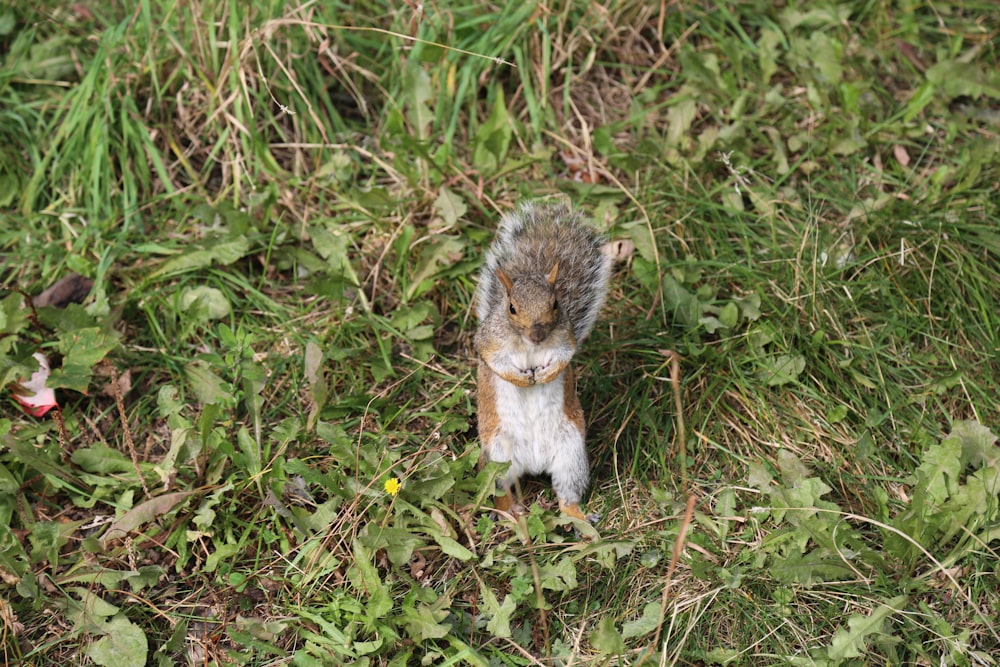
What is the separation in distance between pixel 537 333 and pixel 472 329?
2.75 feet

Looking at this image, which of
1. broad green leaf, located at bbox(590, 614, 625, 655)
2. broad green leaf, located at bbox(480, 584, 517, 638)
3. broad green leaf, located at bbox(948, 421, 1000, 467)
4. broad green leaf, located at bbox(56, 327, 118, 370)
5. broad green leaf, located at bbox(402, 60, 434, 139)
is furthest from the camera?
broad green leaf, located at bbox(402, 60, 434, 139)

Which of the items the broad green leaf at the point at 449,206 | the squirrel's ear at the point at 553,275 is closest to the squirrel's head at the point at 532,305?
the squirrel's ear at the point at 553,275

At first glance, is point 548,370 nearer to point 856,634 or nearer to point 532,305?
point 532,305

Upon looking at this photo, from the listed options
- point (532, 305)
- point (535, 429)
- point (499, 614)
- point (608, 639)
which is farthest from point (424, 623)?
point (532, 305)

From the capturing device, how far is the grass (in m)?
2.39

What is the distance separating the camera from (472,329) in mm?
3082

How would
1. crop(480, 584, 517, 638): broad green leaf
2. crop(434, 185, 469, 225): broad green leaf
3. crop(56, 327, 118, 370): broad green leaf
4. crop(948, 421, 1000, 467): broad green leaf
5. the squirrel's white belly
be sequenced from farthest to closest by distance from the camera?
crop(434, 185, 469, 225): broad green leaf
crop(56, 327, 118, 370): broad green leaf
crop(948, 421, 1000, 467): broad green leaf
the squirrel's white belly
crop(480, 584, 517, 638): broad green leaf

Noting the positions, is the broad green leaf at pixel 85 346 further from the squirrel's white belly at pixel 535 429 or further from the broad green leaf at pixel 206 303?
the squirrel's white belly at pixel 535 429

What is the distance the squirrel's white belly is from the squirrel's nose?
0.19m

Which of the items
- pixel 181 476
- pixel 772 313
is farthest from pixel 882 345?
pixel 181 476

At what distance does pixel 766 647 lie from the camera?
233 centimetres

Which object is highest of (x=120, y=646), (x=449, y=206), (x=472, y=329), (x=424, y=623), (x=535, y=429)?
(x=449, y=206)

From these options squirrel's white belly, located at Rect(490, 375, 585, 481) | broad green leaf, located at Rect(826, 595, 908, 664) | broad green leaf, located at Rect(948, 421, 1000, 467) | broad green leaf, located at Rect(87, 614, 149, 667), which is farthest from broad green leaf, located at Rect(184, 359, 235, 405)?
broad green leaf, located at Rect(948, 421, 1000, 467)

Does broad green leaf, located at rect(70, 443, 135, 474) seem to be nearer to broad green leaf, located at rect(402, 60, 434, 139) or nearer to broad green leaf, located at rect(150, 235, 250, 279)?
broad green leaf, located at rect(150, 235, 250, 279)
